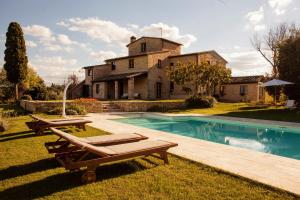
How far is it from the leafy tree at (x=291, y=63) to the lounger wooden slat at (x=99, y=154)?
19.7 meters

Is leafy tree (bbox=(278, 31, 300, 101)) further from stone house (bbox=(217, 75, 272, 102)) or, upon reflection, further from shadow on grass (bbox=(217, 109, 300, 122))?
stone house (bbox=(217, 75, 272, 102))

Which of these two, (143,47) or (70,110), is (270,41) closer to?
(143,47)

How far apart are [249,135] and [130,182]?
33.3 ft

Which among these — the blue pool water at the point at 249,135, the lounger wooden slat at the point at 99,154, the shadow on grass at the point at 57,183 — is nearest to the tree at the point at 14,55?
the blue pool water at the point at 249,135

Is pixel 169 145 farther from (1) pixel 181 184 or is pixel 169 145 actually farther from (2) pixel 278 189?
(2) pixel 278 189

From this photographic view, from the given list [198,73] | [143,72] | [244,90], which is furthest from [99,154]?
[244,90]

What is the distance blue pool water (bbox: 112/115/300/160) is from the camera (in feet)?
35.1

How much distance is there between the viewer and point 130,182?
5.21 meters

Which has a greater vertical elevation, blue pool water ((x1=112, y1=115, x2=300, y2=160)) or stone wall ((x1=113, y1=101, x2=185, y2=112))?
stone wall ((x1=113, y1=101, x2=185, y2=112))

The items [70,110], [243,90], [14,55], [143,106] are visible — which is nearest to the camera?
[70,110]

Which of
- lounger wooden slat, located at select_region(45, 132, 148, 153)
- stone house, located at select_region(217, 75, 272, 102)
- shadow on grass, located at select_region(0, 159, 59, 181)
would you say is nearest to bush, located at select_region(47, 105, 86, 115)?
lounger wooden slat, located at select_region(45, 132, 148, 153)

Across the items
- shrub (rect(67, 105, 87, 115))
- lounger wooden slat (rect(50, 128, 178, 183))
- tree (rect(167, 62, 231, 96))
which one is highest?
tree (rect(167, 62, 231, 96))

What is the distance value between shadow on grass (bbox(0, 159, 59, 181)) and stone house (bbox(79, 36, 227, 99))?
25.9 metres

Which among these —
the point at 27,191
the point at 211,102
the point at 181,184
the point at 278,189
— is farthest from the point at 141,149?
the point at 211,102
